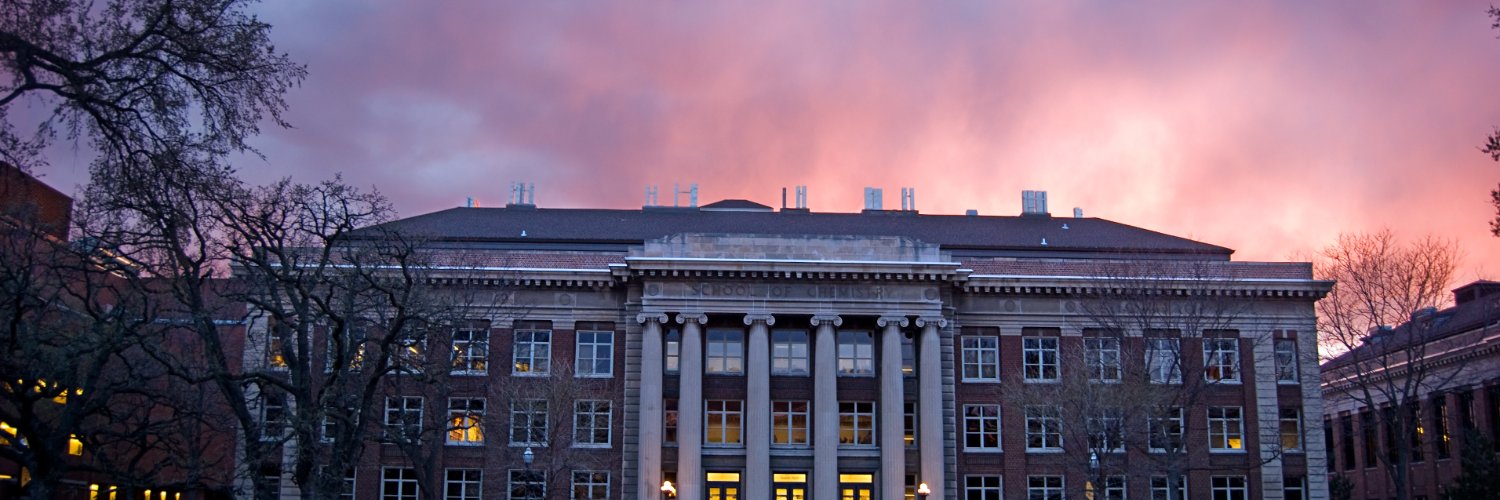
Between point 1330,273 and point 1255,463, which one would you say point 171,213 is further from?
point 1255,463

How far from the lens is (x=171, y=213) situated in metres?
24.6

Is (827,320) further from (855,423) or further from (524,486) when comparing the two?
(524,486)

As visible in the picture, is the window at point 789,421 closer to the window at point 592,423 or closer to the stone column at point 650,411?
the stone column at point 650,411

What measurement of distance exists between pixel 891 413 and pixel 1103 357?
9982 mm

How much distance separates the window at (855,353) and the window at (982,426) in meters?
5.02

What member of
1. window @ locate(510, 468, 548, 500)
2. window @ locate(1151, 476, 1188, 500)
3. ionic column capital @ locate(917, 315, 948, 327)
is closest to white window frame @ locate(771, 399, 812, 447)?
ionic column capital @ locate(917, 315, 948, 327)

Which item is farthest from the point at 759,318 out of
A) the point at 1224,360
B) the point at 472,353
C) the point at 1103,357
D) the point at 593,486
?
the point at 1224,360

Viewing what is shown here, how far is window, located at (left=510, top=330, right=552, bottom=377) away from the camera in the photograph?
63.9 m

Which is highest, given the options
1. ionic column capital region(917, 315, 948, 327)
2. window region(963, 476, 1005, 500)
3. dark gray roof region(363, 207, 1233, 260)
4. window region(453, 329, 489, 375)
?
dark gray roof region(363, 207, 1233, 260)

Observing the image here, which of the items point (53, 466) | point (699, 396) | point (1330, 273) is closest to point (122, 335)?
point (53, 466)

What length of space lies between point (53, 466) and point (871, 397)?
135 ft

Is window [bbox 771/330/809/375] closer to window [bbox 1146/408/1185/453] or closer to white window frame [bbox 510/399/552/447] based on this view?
white window frame [bbox 510/399/552/447]

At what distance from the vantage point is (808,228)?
238 ft

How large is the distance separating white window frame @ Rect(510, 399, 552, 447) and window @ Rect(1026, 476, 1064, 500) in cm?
2196
